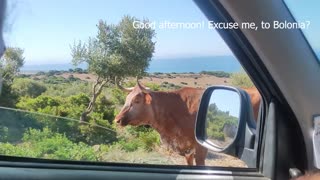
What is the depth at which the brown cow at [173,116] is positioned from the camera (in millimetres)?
1942

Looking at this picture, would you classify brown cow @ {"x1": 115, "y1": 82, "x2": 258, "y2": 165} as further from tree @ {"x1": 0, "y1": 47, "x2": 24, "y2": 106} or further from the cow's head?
tree @ {"x1": 0, "y1": 47, "x2": 24, "y2": 106}

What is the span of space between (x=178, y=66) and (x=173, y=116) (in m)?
0.24

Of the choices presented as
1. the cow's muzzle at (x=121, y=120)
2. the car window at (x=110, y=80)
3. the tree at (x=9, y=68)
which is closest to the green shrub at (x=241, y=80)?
the car window at (x=110, y=80)

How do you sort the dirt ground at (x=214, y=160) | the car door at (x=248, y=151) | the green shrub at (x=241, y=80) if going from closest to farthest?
the car door at (x=248, y=151), the green shrub at (x=241, y=80), the dirt ground at (x=214, y=160)

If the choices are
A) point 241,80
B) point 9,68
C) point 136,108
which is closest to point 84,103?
point 136,108

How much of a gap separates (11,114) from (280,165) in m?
1.08

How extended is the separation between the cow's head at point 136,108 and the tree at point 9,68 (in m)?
0.40

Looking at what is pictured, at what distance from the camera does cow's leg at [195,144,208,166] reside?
1.96 m

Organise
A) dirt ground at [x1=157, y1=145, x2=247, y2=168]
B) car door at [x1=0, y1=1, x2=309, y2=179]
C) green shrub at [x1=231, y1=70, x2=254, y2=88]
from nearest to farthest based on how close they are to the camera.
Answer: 1. car door at [x1=0, y1=1, x2=309, y2=179]
2. green shrub at [x1=231, y1=70, x2=254, y2=88]
3. dirt ground at [x1=157, y1=145, x2=247, y2=168]

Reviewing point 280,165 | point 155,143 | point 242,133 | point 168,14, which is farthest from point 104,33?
point 280,165

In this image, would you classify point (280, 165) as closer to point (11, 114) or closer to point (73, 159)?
point (73, 159)

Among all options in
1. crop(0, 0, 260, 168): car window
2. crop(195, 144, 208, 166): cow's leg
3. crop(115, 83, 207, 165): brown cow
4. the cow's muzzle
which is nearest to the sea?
crop(0, 0, 260, 168): car window

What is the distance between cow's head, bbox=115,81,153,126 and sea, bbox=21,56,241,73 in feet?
0.34

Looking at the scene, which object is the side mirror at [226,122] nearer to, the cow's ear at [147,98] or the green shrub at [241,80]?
the green shrub at [241,80]
